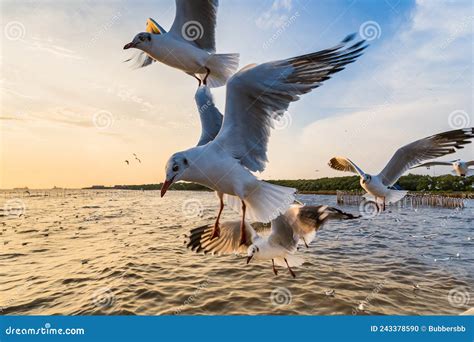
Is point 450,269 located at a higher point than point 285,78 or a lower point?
lower

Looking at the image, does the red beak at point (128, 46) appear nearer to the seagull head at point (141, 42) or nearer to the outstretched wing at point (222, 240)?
the seagull head at point (141, 42)

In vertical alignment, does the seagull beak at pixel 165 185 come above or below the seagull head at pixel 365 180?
A: below

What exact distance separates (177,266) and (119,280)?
127 cm

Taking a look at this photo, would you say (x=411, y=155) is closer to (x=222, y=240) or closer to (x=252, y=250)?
(x=222, y=240)

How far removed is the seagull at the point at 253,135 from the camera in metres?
1.26

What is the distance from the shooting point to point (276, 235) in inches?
81.0

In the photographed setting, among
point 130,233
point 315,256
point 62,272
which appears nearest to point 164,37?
point 62,272

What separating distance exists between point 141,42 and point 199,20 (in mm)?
1319

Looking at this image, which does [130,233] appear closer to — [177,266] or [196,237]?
[177,266]

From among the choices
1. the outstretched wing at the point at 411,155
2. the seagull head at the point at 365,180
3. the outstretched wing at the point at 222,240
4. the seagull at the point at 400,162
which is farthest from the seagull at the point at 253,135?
the outstretched wing at the point at 411,155

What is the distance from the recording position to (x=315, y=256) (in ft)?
26.1

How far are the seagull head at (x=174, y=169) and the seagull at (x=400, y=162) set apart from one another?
1.85m

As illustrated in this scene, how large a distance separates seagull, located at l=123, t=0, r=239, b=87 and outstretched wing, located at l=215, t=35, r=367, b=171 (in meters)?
0.27

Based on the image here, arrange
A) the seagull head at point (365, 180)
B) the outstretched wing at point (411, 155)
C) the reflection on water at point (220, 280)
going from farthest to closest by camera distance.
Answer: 1. the reflection on water at point (220, 280)
2. the outstretched wing at point (411, 155)
3. the seagull head at point (365, 180)
